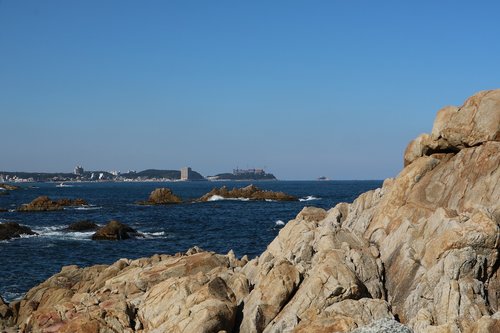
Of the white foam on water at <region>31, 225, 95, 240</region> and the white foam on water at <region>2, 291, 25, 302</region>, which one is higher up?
the white foam on water at <region>31, 225, 95, 240</region>

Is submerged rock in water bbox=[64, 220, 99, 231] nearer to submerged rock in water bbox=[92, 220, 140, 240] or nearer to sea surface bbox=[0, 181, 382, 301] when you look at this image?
sea surface bbox=[0, 181, 382, 301]

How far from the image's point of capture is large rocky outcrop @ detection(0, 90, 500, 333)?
21812 mm

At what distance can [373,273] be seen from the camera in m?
24.5

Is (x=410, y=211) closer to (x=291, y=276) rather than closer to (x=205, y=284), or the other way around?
(x=291, y=276)

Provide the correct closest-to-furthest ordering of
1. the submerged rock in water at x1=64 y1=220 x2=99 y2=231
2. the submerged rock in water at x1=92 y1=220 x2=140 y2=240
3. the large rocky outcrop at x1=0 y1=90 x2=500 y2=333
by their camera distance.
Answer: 1. the large rocky outcrop at x1=0 y1=90 x2=500 y2=333
2. the submerged rock in water at x1=92 y1=220 x2=140 y2=240
3. the submerged rock in water at x1=64 y1=220 x2=99 y2=231

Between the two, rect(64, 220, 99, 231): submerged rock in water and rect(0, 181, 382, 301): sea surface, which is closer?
rect(0, 181, 382, 301): sea surface

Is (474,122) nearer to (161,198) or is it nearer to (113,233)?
(113,233)

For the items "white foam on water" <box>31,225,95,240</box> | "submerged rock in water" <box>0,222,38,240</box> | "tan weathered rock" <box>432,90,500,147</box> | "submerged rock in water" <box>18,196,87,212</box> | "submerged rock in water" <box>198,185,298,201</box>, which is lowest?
"white foam on water" <box>31,225,95,240</box>

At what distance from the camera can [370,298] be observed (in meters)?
23.0

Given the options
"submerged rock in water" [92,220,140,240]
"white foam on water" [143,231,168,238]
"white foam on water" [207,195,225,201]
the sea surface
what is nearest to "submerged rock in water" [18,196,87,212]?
the sea surface

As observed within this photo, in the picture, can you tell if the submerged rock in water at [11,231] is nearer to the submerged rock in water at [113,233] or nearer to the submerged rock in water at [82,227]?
the submerged rock in water at [82,227]

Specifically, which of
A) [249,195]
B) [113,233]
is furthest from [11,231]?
[249,195]

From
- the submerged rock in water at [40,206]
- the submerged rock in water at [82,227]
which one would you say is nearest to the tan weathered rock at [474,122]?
the submerged rock in water at [82,227]

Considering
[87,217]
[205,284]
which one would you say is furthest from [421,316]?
[87,217]
